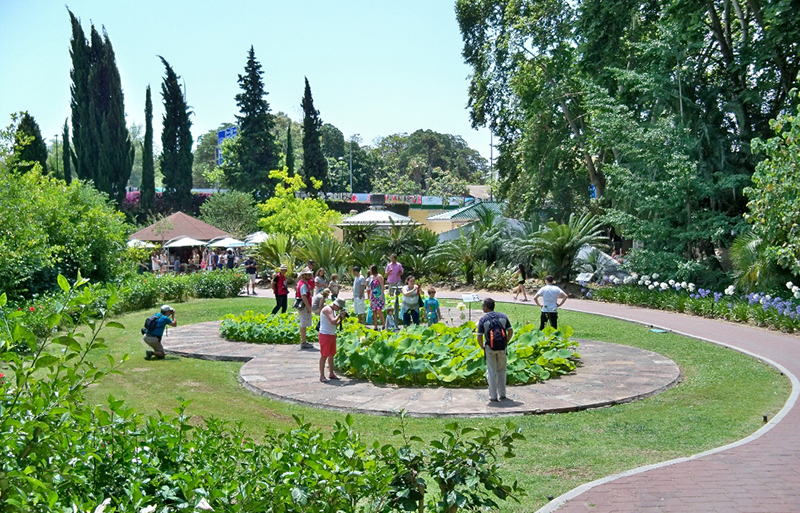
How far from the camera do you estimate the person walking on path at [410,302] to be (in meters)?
15.0

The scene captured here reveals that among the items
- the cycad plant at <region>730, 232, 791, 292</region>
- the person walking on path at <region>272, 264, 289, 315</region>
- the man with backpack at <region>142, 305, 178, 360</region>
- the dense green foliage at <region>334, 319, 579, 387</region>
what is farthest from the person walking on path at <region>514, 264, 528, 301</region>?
the man with backpack at <region>142, 305, 178, 360</region>

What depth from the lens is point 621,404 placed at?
29.2 ft

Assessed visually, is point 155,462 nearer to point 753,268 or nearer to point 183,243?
point 753,268

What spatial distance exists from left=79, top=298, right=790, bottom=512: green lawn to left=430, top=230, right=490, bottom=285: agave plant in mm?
13047

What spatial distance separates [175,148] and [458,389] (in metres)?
48.7

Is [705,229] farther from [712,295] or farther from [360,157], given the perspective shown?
[360,157]

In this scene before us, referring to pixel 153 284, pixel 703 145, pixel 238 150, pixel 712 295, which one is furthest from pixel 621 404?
pixel 238 150

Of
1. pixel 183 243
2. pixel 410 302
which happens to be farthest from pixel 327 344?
pixel 183 243

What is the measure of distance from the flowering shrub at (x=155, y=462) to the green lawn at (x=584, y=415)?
0.60 m

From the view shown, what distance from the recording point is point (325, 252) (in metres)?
26.0

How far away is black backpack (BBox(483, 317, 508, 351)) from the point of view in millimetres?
8727

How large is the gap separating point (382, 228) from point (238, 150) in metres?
26.9

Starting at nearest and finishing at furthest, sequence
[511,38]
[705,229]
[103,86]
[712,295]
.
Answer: [712,295]
[705,229]
[511,38]
[103,86]

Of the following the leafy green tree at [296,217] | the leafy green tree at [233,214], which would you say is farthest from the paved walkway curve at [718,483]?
the leafy green tree at [233,214]
